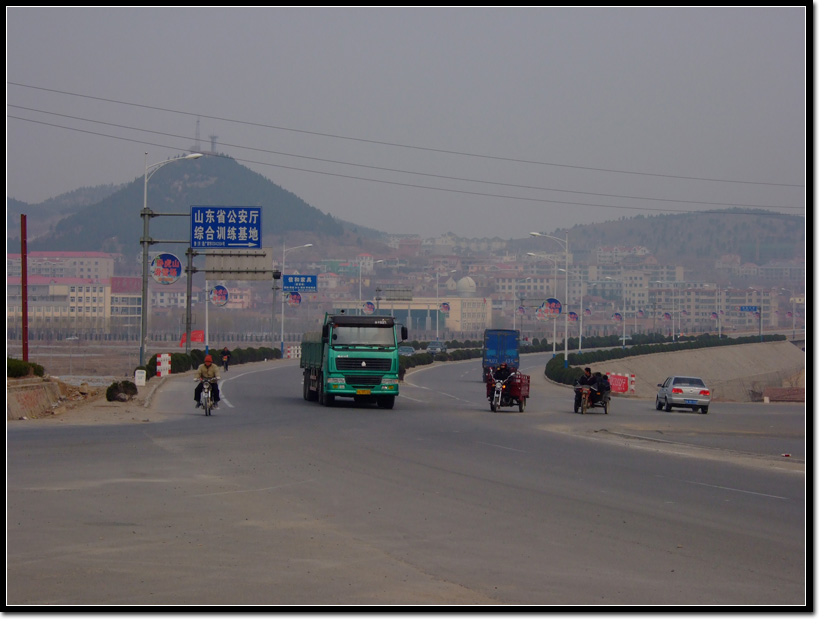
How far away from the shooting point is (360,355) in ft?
116

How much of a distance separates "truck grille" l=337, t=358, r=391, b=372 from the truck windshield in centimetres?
50

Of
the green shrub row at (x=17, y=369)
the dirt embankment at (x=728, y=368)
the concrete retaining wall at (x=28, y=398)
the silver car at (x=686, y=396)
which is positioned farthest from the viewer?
the dirt embankment at (x=728, y=368)

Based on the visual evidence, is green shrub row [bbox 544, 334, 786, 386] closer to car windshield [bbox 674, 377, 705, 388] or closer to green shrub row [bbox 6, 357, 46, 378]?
car windshield [bbox 674, 377, 705, 388]

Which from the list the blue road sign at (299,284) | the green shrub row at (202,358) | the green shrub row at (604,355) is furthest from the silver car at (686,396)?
the blue road sign at (299,284)

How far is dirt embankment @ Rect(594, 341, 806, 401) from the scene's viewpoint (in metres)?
94.2

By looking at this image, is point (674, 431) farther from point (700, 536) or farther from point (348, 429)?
point (700, 536)

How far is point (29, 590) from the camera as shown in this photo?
9.07m

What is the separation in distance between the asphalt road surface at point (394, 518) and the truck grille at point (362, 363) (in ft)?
24.2

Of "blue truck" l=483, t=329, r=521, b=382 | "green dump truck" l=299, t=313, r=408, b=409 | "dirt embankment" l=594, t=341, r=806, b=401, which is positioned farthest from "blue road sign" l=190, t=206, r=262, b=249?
"dirt embankment" l=594, t=341, r=806, b=401

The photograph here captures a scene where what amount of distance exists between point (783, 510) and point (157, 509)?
869 centimetres

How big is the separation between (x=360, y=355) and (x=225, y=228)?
24.4m

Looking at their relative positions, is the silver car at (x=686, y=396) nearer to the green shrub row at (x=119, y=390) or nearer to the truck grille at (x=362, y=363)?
the truck grille at (x=362, y=363)

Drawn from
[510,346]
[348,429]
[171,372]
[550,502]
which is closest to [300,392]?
[171,372]

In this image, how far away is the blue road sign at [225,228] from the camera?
57.2 metres
